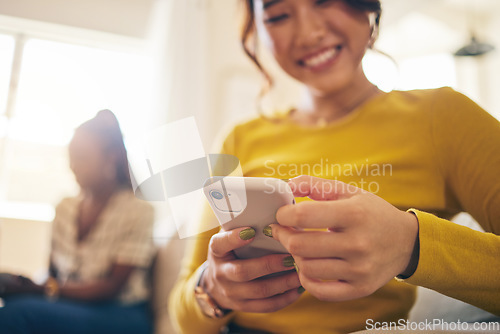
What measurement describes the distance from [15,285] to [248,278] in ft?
1.79

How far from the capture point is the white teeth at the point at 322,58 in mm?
391

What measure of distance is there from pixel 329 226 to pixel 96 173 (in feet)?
1.21

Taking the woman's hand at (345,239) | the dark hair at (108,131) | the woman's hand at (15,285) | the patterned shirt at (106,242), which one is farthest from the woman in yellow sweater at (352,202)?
the patterned shirt at (106,242)

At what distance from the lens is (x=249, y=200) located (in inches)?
10.8

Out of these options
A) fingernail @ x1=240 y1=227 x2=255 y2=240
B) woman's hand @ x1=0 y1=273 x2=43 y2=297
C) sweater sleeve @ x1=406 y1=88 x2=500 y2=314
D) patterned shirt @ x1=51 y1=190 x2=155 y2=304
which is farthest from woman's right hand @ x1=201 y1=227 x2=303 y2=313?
patterned shirt @ x1=51 y1=190 x2=155 y2=304

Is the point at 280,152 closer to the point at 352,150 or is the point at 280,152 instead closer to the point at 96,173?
the point at 352,150

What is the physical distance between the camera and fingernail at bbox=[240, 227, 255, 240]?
30 cm

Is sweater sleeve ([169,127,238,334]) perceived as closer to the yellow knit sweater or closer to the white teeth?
the yellow knit sweater

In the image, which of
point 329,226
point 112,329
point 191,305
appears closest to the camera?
point 329,226

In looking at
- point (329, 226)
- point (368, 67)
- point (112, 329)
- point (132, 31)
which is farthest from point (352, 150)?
point (112, 329)

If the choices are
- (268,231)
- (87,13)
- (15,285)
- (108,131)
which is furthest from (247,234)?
(15,285)

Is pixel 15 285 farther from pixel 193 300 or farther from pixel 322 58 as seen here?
pixel 322 58

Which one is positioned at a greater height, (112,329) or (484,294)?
(484,294)

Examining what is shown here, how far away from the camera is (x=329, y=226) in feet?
0.82
